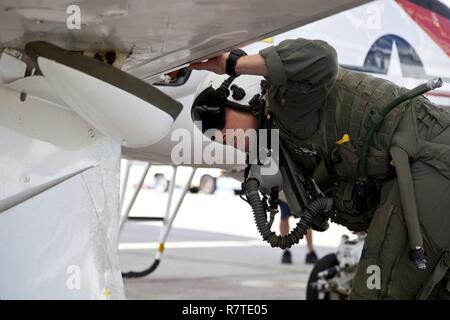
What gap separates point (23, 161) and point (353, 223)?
1.30m

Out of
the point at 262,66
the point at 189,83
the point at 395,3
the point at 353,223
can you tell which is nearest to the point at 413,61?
the point at 395,3

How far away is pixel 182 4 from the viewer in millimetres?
2281

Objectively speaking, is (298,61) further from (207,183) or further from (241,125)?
(207,183)

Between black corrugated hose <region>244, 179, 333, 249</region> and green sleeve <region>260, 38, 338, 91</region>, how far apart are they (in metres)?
0.46

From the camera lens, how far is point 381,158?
2.91 m

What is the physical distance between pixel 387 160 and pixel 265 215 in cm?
48

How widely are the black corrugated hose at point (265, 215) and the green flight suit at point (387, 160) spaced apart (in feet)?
0.64

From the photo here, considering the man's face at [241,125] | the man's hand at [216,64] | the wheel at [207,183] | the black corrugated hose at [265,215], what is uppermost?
the man's hand at [216,64]

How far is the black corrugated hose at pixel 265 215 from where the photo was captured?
300 cm

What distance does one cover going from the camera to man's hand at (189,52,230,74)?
9.31ft
